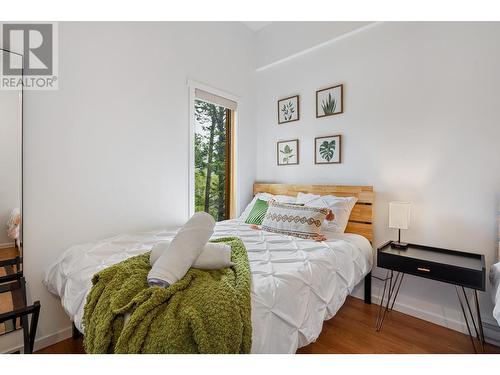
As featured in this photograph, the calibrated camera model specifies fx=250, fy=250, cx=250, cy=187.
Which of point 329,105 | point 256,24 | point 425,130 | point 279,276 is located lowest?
point 279,276

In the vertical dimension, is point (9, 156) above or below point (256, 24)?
below

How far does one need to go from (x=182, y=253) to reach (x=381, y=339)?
1624 mm

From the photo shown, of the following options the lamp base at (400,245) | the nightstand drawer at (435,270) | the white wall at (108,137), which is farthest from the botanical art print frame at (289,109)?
the nightstand drawer at (435,270)

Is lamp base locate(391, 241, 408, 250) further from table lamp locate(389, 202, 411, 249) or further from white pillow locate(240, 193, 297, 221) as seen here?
white pillow locate(240, 193, 297, 221)

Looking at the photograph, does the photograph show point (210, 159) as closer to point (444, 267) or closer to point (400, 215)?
point (400, 215)

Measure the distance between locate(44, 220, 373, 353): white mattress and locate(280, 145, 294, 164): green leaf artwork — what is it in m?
1.21

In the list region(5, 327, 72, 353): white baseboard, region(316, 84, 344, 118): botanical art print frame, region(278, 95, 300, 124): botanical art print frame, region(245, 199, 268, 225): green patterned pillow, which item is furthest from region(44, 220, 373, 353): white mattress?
region(278, 95, 300, 124): botanical art print frame

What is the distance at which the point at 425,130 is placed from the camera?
6.93 ft

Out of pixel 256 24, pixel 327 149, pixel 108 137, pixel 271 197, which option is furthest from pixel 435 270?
pixel 256 24

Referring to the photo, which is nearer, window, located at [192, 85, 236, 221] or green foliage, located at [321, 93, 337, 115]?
green foliage, located at [321, 93, 337, 115]

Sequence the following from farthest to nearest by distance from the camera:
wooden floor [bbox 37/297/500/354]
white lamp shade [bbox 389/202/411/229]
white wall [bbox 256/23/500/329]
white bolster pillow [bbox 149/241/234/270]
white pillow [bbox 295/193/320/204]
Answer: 1. white pillow [bbox 295/193/320/204]
2. white lamp shade [bbox 389/202/411/229]
3. white wall [bbox 256/23/500/329]
4. wooden floor [bbox 37/297/500/354]
5. white bolster pillow [bbox 149/241/234/270]

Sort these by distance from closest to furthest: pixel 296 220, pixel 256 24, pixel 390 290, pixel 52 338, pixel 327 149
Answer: pixel 52 338 → pixel 296 220 → pixel 390 290 → pixel 327 149 → pixel 256 24

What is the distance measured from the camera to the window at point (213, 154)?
2867 millimetres

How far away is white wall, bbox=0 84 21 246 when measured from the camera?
1.58 metres
